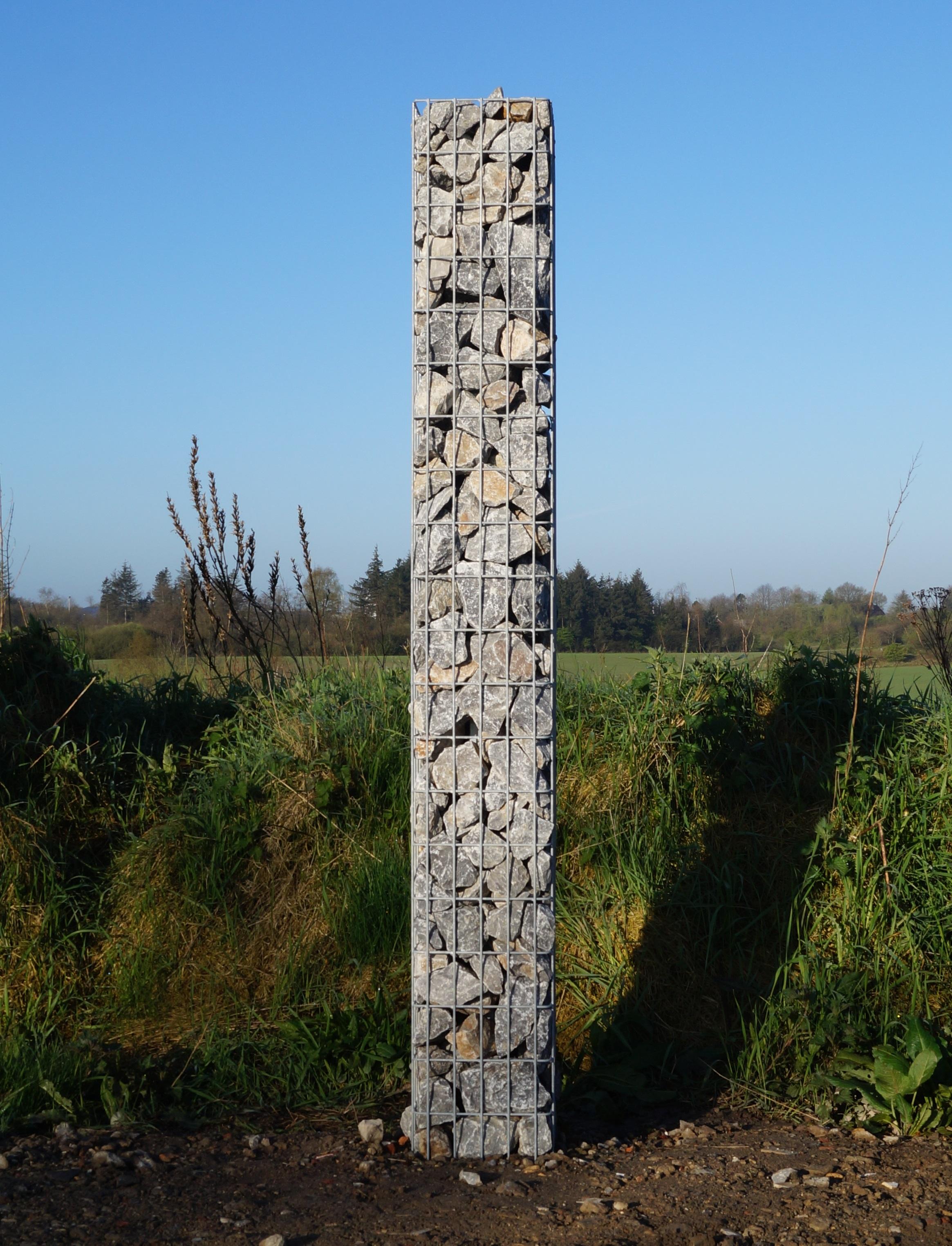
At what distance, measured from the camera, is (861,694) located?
564cm

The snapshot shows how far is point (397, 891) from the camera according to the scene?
4680mm

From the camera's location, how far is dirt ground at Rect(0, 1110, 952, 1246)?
293cm

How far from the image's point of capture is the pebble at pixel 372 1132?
3504 mm

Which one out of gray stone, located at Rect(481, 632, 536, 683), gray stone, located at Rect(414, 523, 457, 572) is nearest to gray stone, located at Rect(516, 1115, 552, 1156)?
gray stone, located at Rect(481, 632, 536, 683)

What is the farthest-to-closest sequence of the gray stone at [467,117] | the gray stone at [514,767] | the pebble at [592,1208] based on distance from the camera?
1. the gray stone at [467,117]
2. the gray stone at [514,767]
3. the pebble at [592,1208]

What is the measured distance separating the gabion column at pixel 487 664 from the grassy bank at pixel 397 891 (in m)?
0.59

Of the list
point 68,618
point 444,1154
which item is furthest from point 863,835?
point 68,618

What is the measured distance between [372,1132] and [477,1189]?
471 millimetres

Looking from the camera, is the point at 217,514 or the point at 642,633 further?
the point at 642,633

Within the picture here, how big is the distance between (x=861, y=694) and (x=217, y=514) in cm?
420

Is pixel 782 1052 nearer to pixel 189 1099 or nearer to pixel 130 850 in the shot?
pixel 189 1099

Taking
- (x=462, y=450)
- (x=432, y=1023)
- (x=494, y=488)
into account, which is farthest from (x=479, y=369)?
(x=432, y=1023)

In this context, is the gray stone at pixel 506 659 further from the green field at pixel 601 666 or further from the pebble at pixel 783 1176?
the green field at pixel 601 666

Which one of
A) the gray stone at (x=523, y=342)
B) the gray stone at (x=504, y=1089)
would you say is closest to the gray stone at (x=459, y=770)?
the gray stone at (x=504, y=1089)
